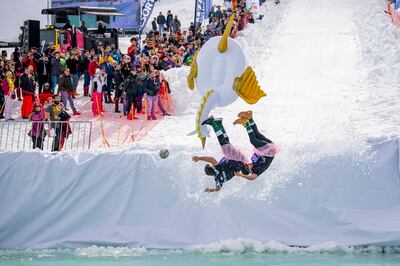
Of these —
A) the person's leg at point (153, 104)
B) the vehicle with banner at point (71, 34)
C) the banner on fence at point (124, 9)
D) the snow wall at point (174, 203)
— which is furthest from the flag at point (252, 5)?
the snow wall at point (174, 203)

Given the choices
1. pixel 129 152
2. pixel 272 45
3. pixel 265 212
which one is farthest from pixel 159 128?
pixel 272 45

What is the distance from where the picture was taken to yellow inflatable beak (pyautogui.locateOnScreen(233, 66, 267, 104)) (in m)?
11.1

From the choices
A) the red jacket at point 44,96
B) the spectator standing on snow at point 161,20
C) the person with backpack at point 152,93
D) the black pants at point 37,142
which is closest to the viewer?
the black pants at point 37,142

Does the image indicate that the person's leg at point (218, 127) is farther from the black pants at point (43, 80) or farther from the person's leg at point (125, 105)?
the black pants at point (43, 80)

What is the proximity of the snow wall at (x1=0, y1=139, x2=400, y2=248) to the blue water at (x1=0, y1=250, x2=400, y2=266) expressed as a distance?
14.0 inches

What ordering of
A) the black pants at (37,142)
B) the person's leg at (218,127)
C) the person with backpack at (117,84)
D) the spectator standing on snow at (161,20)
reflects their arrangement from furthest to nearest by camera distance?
1. the spectator standing on snow at (161,20)
2. the person with backpack at (117,84)
3. the black pants at (37,142)
4. the person's leg at (218,127)

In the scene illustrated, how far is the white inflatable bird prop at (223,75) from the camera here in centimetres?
1111

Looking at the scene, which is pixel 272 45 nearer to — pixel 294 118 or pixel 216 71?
pixel 294 118

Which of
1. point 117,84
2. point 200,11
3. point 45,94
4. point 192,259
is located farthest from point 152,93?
point 200,11

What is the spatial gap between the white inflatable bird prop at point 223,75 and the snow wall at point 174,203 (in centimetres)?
183

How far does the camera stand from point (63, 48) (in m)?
25.9

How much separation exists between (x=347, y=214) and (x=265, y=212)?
4.16ft

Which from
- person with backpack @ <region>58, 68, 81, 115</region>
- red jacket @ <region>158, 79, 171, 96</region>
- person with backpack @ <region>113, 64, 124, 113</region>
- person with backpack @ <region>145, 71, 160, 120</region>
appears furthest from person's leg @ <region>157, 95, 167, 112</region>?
person with backpack @ <region>58, 68, 81, 115</region>

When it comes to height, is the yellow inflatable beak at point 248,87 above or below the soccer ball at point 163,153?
above
